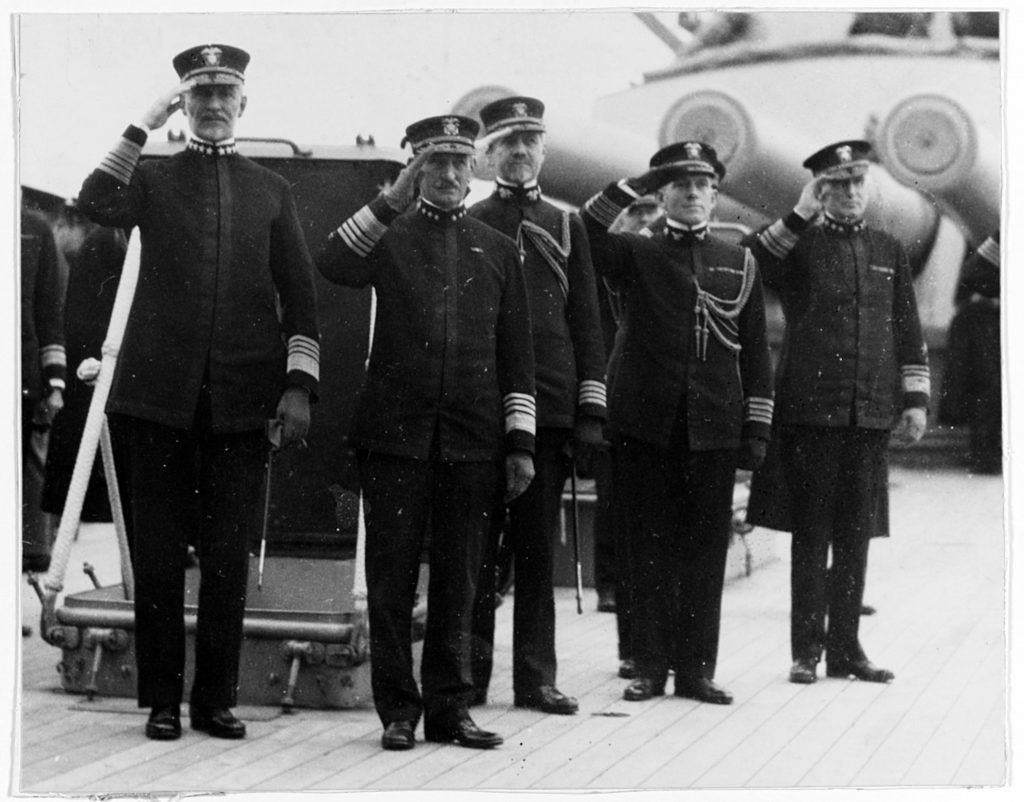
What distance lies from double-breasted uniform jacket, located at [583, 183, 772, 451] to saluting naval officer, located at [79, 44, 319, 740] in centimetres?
131

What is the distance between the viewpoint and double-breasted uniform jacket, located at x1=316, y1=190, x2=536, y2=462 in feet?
17.7

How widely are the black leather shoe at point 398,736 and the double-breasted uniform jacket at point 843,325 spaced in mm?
2033

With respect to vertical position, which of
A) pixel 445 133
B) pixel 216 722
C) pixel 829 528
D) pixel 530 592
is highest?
pixel 445 133

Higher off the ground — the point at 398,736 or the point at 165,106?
the point at 165,106

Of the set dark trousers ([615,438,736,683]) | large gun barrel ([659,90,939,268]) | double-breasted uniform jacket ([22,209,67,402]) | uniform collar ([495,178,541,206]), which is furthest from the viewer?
Answer: double-breasted uniform jacket ([22,209,67,402])

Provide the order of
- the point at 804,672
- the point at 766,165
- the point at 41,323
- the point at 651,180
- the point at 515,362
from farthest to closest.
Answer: the point at 41,323
the point at 766,165
the point at 804,672
the point at 651,180
the point at 515,362

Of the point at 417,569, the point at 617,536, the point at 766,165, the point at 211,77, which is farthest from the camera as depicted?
the point at 617,536

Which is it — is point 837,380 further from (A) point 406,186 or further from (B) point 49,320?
(B) point 49,320

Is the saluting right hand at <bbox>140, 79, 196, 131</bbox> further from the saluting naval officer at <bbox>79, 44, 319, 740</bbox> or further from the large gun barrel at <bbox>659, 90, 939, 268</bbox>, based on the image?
the large gun barrel at <bbox>659, 90, 939, 268</bbox>

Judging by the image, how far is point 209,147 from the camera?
5422mm

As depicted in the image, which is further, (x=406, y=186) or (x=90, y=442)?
(x=90, y=442)

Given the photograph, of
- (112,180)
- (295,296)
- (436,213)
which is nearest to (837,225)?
(436,213)

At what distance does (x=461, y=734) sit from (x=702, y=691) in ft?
3.62

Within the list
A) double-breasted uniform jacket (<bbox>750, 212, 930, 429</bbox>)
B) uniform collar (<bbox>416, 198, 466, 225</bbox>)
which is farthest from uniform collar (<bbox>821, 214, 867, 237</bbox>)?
uniform collar (<bbox>416, 198, 466, 225</bbox>)
